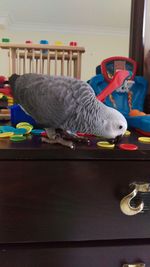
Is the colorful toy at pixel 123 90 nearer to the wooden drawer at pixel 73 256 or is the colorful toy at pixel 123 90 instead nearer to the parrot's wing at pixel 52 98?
the parrot's wing at pixel 52 98

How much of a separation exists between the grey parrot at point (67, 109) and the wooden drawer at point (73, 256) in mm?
153

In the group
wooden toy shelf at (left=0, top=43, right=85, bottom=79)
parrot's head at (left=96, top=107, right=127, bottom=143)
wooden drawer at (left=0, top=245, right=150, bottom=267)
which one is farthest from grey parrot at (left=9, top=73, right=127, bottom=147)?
wooden toy shelf at (left=0, top=43, right=85, bottom=79)

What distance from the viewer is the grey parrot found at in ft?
1.22

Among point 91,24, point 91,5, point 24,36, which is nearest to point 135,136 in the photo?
point 91,5

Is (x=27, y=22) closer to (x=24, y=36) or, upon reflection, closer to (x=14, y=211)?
(x=24, y=36)

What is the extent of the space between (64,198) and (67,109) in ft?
0.42

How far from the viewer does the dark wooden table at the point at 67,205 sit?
323 mm

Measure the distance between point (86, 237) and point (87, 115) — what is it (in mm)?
175

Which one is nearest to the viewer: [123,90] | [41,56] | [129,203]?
[129,203]

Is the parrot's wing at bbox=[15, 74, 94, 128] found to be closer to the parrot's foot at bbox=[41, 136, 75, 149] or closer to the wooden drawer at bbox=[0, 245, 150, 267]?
the parrot's foot at bbox=[41, 136, 75, 149]

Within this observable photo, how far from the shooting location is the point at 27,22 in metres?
2.46

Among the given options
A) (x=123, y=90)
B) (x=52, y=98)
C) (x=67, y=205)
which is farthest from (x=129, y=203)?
(x=123, y=90)

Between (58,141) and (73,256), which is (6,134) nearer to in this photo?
(58,141)

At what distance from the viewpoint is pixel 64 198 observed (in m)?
0.33
